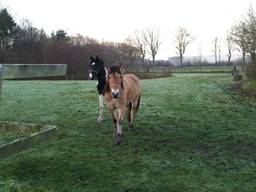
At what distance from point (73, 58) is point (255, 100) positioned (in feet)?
82.5

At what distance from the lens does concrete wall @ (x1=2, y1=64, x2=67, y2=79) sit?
2250mm

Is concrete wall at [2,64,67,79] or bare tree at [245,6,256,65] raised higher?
bare tree at [245,6,256,65]

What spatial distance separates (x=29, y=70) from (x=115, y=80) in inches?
147

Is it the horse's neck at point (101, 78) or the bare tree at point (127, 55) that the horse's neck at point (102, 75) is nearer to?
the horse's neck at point (101, 78)

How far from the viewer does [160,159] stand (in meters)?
5.42

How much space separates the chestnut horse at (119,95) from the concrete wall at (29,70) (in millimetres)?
3270

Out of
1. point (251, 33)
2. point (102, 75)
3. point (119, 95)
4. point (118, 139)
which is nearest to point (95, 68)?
point (102, 75)

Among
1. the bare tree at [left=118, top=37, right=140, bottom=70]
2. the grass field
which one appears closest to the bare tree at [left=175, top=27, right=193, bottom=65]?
the bare tree at [left=118, top=37, right=140, bottom=70]

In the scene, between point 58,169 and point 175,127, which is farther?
point 175,127

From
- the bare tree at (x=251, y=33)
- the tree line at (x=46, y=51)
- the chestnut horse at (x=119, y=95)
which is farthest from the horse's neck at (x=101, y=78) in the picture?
the tree line at (x=46, y=51)

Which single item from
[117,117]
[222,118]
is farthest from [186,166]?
[222,118]

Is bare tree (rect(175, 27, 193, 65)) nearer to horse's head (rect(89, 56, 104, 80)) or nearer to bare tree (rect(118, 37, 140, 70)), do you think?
bare tree (rect(118, 37, 140, 70))

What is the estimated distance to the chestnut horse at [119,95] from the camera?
613 centimetres

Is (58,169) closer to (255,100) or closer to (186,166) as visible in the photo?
(186,166)
